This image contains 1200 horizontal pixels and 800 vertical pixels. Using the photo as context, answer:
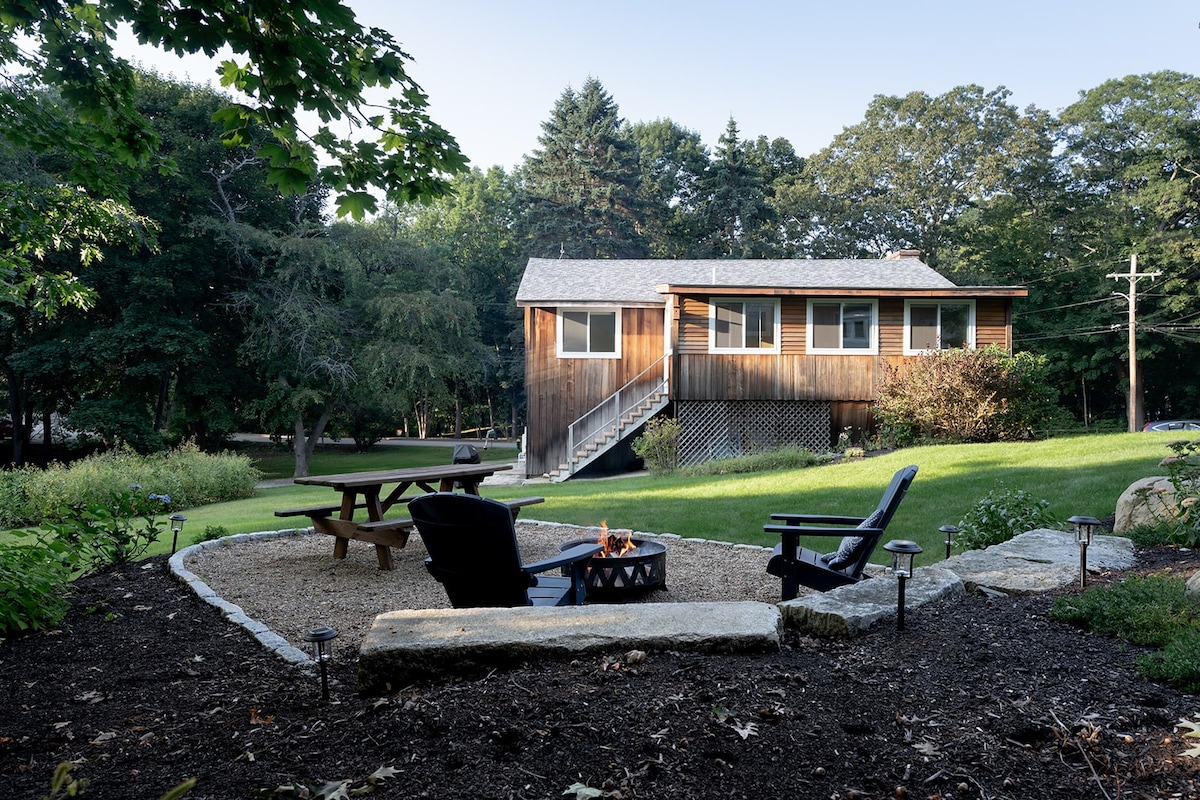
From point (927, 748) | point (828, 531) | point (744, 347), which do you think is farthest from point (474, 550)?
point (744, 347)

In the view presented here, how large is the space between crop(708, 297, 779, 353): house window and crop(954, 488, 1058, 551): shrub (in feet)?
38.8

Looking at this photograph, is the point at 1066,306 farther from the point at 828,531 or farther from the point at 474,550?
the point at 474,550

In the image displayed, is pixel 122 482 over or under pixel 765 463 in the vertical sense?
under

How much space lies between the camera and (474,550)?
4172 mm

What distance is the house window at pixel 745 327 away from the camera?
1838cm

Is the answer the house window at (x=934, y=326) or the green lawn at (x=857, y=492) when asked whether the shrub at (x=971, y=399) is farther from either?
the house window at (x=934, y=326)

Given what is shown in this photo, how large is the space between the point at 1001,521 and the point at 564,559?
4264 mm

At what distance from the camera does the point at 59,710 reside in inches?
123

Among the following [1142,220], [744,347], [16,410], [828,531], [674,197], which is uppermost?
[674,197]

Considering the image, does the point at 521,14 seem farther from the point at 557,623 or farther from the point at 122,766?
the point at 122,766

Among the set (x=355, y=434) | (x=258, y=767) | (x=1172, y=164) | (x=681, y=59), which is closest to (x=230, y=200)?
(x=355, y=434)

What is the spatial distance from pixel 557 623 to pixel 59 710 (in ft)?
7.09

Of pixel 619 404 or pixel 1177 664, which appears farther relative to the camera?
pixel 619 404

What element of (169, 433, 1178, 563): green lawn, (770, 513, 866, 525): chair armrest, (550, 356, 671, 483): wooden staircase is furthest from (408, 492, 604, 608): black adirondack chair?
(550, 356, 671, 483): wooden staircase
